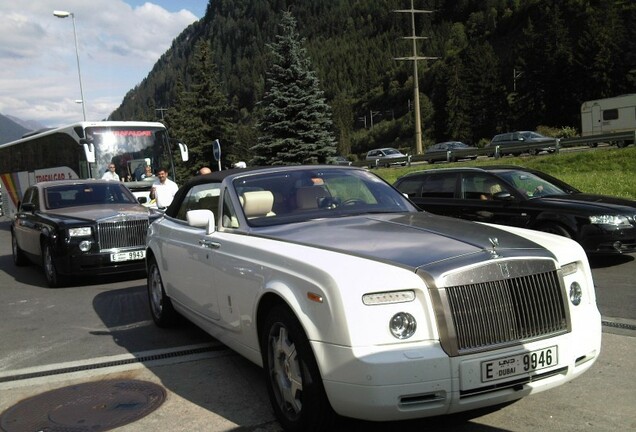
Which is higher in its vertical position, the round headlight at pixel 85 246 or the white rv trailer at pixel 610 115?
the white rv trailer at pixel 610 115

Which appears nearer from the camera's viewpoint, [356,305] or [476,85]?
[356,305]

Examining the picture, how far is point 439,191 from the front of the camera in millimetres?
10977

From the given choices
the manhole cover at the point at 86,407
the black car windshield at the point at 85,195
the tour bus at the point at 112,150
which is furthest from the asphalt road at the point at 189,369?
the tour bus at the point at 112,150

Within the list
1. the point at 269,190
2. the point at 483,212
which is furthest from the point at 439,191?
the point at 269,190

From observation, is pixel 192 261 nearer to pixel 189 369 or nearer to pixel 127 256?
pixel 189 369

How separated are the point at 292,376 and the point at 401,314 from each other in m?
0.87

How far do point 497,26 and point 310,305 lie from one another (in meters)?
146

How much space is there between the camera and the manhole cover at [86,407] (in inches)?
157

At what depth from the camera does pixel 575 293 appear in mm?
3633

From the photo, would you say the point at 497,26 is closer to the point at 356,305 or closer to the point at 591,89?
the point at 591,89

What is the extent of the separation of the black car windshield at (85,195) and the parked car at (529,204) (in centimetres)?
553

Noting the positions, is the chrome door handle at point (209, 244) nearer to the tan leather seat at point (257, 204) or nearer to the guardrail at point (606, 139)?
the tan leather seat at point (257, 204)

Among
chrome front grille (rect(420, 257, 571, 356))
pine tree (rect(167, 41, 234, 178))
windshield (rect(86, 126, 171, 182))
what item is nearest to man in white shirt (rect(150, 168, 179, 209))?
windshield (rect(86, 126, 171, 182))

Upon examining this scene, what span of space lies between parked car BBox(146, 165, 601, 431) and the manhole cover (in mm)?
807
